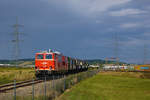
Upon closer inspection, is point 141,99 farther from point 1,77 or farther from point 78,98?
point 1,77

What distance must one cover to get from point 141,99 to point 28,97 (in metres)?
12.3

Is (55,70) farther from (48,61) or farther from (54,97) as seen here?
(54,97)

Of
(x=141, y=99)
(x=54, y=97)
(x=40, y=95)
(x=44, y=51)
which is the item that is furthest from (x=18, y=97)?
(x=44, y=51)

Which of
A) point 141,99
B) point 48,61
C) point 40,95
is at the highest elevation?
point 48,61

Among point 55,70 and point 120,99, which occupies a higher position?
point 55,70

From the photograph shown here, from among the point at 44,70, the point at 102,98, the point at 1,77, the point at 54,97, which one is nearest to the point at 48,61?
the point at 44,70

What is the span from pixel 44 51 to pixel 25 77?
4.29m

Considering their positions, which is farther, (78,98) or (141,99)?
(141,99)

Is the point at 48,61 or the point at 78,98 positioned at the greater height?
the point at 48,61

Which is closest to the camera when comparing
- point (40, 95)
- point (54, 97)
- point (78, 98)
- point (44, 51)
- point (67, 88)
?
point (40, 95)

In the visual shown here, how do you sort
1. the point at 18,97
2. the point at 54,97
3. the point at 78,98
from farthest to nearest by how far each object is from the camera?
the point at 78,98
the point at 54,97
the point at 18,97

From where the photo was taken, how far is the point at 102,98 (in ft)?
70.2

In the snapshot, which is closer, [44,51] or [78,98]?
[78,98]

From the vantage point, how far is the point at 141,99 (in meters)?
22.2
